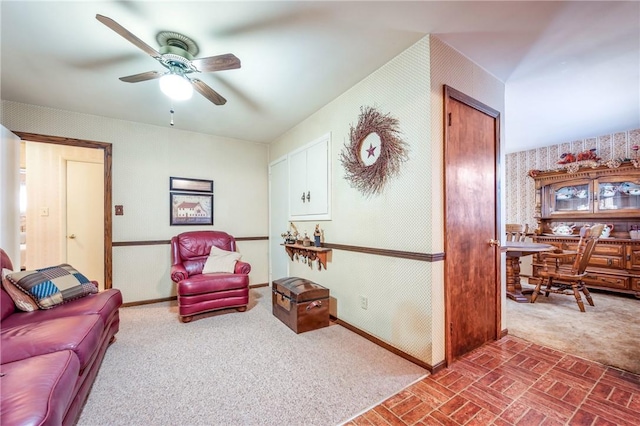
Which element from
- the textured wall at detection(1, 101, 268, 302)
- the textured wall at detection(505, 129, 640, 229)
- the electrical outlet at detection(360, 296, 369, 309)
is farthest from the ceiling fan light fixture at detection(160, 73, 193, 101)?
the textured wall at detection(505, 129, 640, 229)

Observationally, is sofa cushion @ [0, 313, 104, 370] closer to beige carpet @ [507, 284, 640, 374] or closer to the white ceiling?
the white ceiling

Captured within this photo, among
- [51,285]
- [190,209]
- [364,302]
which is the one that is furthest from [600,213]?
[51,285]

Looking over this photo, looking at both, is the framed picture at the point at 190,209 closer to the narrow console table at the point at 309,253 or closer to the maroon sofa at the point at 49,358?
the narrow console table at the point at 309,253

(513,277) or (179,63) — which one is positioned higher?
(179,63)

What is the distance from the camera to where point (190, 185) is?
4.21 meters

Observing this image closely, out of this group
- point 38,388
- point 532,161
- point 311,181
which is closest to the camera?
point 38,388

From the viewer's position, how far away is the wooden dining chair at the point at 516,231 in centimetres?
472

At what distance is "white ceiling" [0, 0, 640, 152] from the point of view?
1.80 m

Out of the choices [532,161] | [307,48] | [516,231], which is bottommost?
[516,231]

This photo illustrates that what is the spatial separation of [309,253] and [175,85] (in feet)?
7.52

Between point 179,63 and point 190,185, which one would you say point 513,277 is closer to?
point 179,63

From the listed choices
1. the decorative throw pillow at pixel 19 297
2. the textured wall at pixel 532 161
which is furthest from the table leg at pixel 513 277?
the decorative throw pillow at pixel 19 297

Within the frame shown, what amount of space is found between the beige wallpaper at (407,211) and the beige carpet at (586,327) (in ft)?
4.51

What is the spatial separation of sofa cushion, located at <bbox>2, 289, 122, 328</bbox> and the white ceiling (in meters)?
2.07
